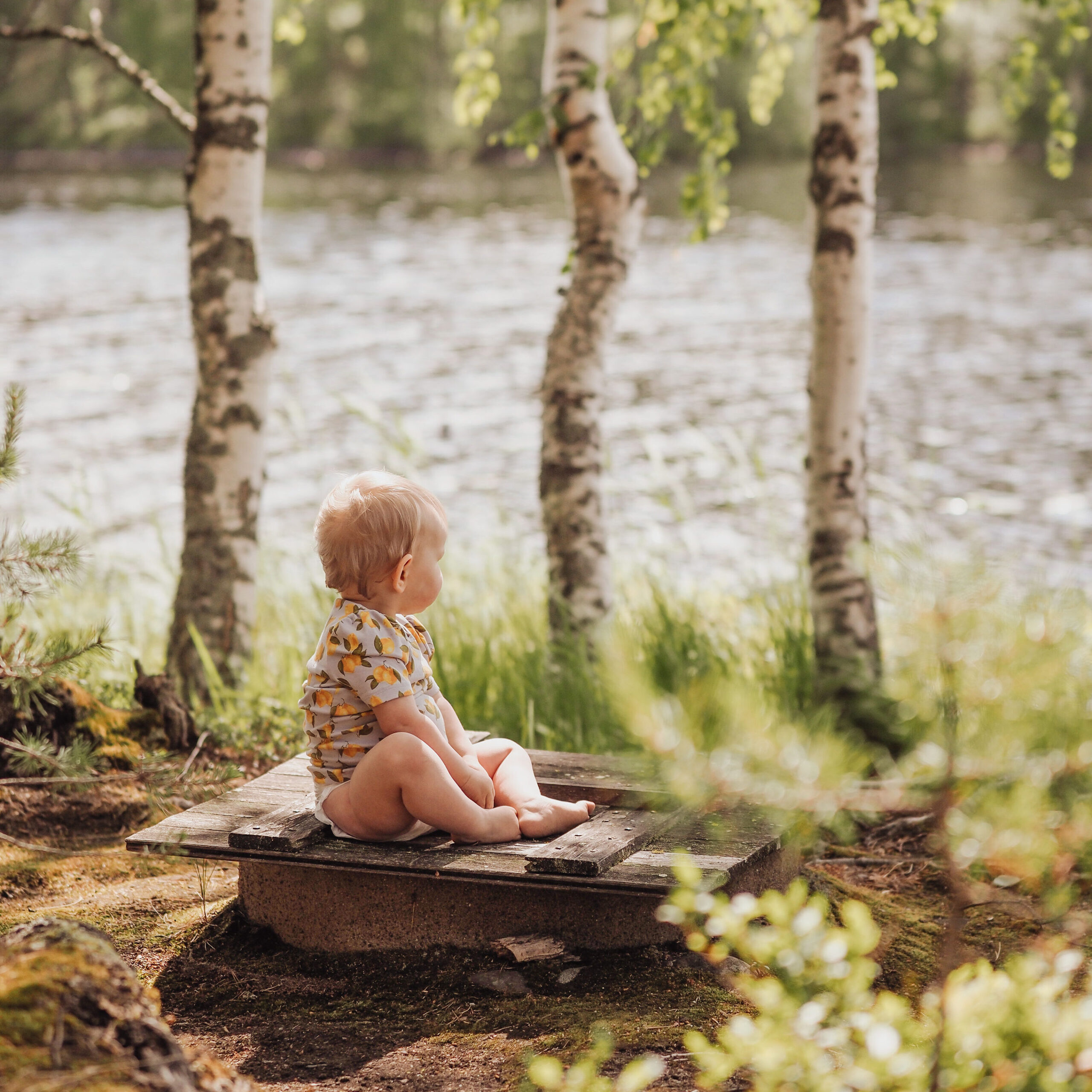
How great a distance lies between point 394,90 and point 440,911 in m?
55.5

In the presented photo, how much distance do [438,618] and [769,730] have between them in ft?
13.8

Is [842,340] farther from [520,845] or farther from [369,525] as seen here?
[520,845]

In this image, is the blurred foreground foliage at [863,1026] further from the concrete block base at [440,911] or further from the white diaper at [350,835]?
the white diaper at [350,835]

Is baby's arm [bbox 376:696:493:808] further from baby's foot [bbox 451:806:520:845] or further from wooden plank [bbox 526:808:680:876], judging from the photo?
wooden plank [bbox 526:808:680:876]

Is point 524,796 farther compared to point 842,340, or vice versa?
point 842,340

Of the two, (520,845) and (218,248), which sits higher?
(218,248)

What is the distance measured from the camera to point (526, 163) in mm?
54125

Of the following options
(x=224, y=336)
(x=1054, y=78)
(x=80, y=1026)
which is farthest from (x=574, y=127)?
(x=80, y=1026)

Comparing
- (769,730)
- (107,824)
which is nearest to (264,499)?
(107,824)

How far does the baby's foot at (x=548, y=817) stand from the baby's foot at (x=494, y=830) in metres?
0.04

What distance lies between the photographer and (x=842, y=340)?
4.94 meters

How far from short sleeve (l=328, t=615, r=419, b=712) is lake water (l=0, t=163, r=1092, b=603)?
140 centimetres

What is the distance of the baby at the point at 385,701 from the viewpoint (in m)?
3.15

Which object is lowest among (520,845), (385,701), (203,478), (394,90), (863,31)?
(520,845)
